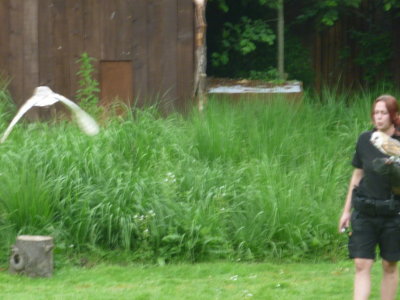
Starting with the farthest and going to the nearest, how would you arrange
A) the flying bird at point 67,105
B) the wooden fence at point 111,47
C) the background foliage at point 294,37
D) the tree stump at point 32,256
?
1. the background foliage at point 294,37
2. the wooden fence at point 111,47
3. the flying bird at point 67,105
4. the tree stump at point 32,256

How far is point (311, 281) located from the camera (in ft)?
23.2

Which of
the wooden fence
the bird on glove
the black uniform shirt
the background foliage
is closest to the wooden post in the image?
the wooden fence

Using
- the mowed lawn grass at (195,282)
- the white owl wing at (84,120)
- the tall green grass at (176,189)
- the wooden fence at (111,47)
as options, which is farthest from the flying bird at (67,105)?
the mowed lawn grass at (195,282)

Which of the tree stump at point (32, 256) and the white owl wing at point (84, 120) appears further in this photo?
the white owl wing at point (84, 120)

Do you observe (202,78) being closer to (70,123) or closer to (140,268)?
(70,123)

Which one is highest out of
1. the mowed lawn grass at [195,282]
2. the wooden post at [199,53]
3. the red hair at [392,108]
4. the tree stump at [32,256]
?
the wooden post at [199,53]

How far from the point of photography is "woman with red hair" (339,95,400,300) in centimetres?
552

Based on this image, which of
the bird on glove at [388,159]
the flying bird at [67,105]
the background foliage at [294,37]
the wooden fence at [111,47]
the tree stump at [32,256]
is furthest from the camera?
the background foliage at [294,37]

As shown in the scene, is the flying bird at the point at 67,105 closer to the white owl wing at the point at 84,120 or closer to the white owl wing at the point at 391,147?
the white owl wing at the point at 84,120

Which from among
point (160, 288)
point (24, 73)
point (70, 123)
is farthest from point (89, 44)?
point (160, 288)

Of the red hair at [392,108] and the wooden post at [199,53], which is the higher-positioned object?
the wooden post at [199,53]

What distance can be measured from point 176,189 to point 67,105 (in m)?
1.93

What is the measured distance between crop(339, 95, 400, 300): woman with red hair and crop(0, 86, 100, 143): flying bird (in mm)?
4128

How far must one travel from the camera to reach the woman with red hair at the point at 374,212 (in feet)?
18.1
